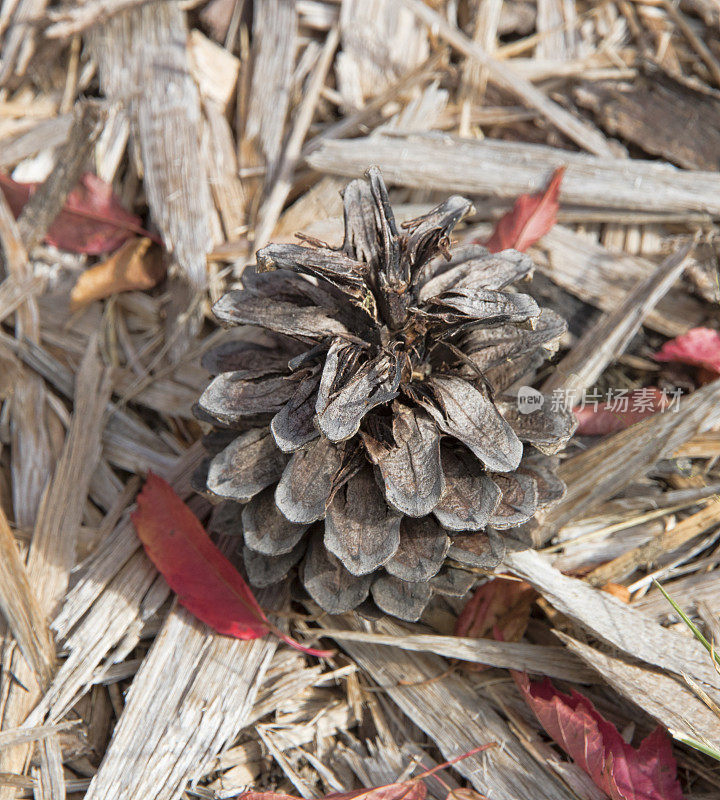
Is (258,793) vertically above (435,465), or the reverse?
(435,465)

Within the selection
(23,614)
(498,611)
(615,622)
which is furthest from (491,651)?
(23,614)

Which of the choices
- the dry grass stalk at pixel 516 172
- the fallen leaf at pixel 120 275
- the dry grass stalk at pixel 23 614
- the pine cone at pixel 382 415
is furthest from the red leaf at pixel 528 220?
the dry grass stalk at pixel 23 614

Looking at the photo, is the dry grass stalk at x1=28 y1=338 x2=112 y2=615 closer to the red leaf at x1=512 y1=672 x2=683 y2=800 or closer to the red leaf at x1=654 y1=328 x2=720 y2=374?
the red leaf at x1=512 y1=672 x2=683 y2=800

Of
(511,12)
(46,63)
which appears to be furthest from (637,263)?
(46,63)

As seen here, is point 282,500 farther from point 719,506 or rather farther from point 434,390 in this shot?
point 719,506

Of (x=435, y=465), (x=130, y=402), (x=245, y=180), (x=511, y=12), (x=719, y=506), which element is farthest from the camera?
(x=511, y=12)
